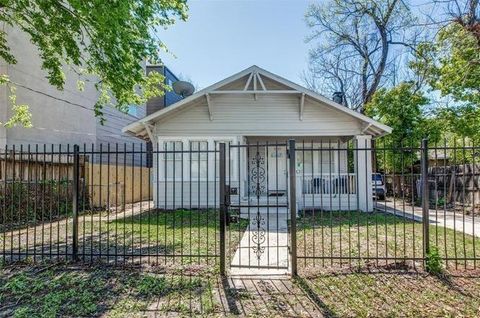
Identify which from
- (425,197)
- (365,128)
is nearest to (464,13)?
(365,128)

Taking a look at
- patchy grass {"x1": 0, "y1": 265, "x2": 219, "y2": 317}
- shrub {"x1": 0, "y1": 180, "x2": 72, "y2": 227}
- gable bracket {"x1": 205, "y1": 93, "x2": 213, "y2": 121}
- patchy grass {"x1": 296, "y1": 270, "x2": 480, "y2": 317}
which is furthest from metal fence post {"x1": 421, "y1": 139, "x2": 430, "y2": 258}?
gable bracket {"x1": 205, "y1": 93, "x2": 213, "y2": 121}

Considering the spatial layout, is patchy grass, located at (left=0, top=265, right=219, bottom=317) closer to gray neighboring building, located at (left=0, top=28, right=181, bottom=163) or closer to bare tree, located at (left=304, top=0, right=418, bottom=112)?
gray neighboring building, located at (left=0, top=28, right=181, bottom=163)

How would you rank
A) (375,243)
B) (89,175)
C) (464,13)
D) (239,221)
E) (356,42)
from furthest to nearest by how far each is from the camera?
(356,42), (89,175), (464,13), (375,243), (239,221)

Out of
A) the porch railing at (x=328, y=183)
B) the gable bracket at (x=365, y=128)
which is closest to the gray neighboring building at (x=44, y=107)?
the porch railing at (x=328, y=183)

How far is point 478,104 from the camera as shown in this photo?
1673cm

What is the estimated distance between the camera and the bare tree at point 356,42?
972 inches

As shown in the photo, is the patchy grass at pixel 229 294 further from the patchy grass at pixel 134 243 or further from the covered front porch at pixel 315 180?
the covered front porch at pixel 315 180

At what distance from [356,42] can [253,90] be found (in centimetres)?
1755

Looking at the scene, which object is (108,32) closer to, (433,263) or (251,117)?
(251,117)


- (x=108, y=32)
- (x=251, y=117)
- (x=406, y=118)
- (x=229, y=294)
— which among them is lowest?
(x=229, y=294)

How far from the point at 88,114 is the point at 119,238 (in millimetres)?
11992

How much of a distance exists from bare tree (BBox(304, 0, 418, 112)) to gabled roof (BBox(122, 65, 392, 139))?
14.1m

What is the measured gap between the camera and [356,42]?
87.9ft

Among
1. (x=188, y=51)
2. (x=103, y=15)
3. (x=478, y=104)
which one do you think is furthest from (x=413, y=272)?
(x=188, y=51)
